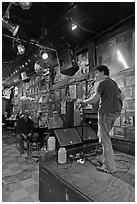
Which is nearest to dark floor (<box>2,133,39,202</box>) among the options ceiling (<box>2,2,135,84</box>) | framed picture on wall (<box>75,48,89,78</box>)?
framed picture on wall (<box>75,48,89,78</box>)

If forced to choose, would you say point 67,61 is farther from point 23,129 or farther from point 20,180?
point 20,180

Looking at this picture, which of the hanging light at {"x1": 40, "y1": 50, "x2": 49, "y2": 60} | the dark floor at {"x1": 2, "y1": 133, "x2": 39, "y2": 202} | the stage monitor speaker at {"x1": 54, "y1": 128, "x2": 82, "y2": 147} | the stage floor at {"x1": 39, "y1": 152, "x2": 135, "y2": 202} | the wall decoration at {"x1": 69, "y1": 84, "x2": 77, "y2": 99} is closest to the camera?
the stage floor at {"x1": 39, "y1": 152, "x2": 135, "y2": 202}

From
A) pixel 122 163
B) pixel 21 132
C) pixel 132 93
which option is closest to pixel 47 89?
pixel 21 132

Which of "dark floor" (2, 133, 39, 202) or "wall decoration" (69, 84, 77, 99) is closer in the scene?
"dark floor" (2, 133, 39, 202)

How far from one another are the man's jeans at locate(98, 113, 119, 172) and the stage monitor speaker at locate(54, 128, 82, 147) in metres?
0.92

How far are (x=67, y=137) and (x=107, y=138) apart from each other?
1.09 m

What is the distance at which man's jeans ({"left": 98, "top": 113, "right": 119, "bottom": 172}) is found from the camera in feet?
7.35

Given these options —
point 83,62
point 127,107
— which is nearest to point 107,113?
Result: point 127,107

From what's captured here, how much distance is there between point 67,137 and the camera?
3.10 m

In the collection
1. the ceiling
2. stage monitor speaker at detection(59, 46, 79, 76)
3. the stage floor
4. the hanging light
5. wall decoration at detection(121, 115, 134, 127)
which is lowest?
the stage floor

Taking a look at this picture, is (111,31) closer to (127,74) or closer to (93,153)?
(127,74)

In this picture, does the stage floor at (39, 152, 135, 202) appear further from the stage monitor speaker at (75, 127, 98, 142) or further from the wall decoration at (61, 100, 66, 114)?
the wall decoration at (61, 100, 66, 114)

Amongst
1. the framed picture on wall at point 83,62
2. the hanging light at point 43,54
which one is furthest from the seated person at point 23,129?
the framed picture on wall at point 83,62

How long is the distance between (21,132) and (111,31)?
4587 millimetres
